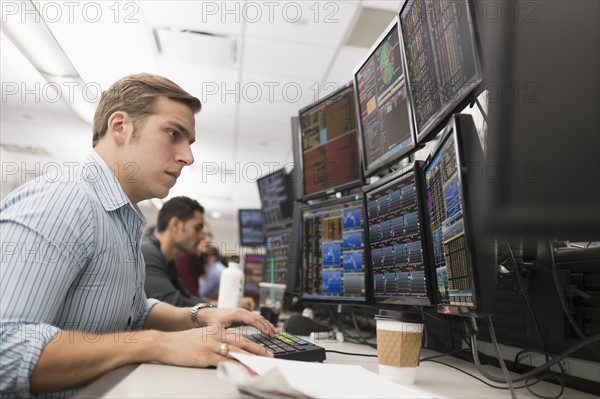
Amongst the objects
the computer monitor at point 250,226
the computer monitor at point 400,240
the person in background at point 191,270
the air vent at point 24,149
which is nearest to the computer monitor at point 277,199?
the computer monitor at point 250,226

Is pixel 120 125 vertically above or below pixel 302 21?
below

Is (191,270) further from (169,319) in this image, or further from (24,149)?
(24,149)

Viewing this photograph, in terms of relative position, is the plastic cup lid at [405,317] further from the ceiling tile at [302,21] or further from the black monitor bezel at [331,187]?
the ceiling tile at [302,21]

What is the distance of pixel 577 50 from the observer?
2.07 feet

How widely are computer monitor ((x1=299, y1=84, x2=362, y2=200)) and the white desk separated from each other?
2.60 feet

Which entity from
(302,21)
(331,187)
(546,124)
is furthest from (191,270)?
(546,124)

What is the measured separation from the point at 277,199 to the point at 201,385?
6.09 feet

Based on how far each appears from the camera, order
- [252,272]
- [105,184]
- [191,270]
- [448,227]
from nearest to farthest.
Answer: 1. [448,227]
2. [105,184]
3. [252,272]
4. [191,270]

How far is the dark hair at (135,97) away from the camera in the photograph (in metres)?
1.27

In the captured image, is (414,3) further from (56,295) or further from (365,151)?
(56,295)

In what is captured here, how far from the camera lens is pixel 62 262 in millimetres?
859

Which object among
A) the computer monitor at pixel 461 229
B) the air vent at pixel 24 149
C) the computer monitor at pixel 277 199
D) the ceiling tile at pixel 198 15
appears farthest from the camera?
the air vent at pixel 24 149

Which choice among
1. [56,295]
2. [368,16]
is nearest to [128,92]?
[56,295]

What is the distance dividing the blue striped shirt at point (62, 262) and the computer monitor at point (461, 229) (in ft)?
2.44
